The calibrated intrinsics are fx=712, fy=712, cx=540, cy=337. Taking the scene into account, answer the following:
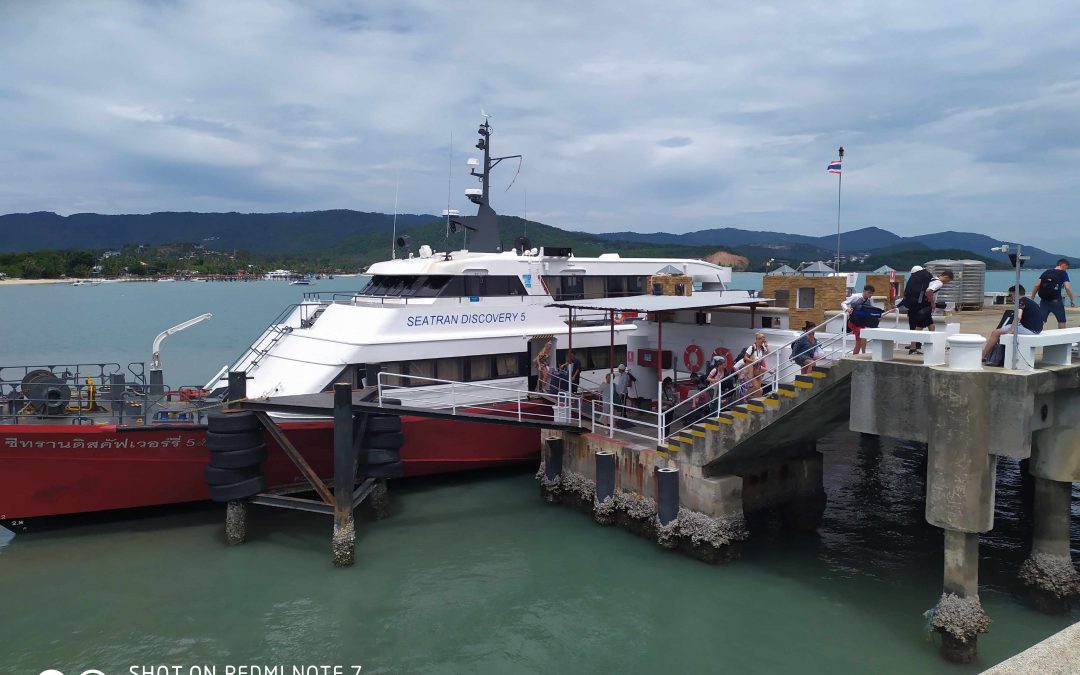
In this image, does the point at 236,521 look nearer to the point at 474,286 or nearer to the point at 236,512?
the point at 236,512

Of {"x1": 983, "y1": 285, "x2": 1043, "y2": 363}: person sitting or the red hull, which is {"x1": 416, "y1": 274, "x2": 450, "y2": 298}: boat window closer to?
the red hull

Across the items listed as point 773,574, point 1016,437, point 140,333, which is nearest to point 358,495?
point 773,574

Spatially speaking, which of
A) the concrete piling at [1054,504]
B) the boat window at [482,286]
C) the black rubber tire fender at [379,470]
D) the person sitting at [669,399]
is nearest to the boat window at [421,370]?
the boat window at [482,286]

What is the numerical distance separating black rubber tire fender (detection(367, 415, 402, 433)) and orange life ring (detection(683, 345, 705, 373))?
269 inches

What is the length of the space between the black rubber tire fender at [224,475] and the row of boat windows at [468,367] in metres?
3.61

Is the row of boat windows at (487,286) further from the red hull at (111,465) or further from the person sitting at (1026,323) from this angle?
the person sitting at (1026,323)

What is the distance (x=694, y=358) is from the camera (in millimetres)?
16578

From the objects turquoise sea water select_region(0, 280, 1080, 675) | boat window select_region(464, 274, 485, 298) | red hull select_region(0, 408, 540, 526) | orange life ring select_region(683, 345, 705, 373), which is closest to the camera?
turquoise sea water select_region(0, 280, 1080, 675)

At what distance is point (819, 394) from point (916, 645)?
145 inches

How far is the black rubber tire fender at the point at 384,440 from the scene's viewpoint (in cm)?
1409

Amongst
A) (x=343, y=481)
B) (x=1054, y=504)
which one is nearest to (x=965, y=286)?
(x=1054, y=504)

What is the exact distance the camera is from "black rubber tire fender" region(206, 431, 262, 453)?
13.0 meters

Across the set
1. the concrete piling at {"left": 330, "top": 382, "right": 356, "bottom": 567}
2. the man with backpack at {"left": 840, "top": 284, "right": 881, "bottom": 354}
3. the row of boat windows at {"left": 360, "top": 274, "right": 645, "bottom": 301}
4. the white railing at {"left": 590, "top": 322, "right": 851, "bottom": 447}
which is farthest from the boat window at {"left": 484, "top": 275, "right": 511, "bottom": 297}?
the man with backpack at {"left": 840, "top": 284, "right": 881, "bottom": 354}

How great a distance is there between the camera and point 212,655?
993 cm
